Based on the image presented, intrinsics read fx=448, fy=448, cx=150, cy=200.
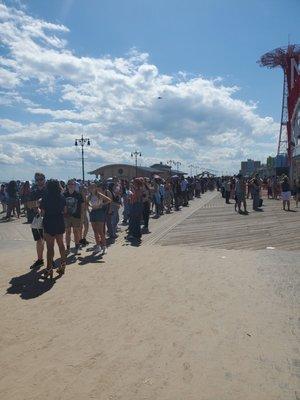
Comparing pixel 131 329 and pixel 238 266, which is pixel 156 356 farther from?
pixel 238 266

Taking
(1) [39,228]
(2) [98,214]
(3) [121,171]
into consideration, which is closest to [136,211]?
(2) [98,214]

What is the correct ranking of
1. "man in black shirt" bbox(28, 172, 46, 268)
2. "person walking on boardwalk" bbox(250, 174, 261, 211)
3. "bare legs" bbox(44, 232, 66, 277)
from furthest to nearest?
"person walking on boardwalk" bbox(250, 174, 261, 211) → "man in black shirt" bbox(28, 172, 46, 268) → "bare legs" bbox(44, 232, 66, 277)

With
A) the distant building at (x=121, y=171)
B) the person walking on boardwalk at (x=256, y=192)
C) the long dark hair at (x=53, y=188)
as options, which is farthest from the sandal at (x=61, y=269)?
the distant building at (x=121, y=171)

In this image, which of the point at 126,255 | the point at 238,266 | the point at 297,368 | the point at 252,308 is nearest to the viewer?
the point at 297,368

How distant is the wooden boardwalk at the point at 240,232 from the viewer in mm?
11258

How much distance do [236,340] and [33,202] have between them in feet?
17.4

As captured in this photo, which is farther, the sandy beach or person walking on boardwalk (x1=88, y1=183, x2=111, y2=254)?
person walking on boardwalk (x1=88, y1=183, x2=111, y2=254)

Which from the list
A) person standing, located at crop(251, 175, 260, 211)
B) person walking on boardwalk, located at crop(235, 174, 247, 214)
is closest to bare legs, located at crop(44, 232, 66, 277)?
person walking on boardwalk, located at crop(235, 174, 247, 214)

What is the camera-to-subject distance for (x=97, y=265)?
29.0 ft

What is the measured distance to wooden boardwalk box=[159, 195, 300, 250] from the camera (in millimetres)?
11258

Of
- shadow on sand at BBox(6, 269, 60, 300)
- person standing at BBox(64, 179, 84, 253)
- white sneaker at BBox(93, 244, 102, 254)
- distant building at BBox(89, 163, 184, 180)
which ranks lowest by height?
shadow on sand at BBox(6, 269, 60, 300)

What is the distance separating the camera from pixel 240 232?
43.7 ft

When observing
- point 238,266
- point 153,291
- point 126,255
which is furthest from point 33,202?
point 238,266

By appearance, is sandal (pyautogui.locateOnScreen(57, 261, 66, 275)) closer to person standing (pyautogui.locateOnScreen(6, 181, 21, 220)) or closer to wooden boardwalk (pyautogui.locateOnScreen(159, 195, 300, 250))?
wooden boardwalk (pyautogui.locateOnScreen(159, 195, 300, 250))
